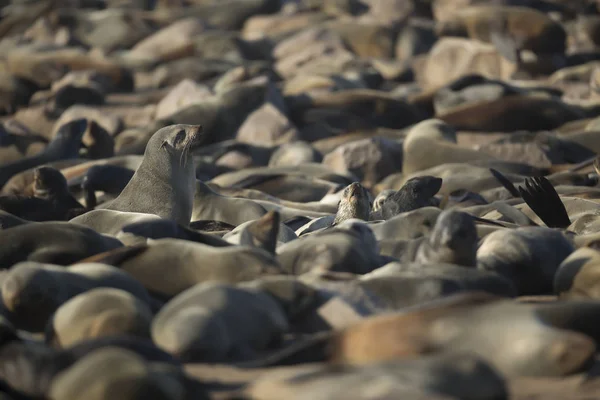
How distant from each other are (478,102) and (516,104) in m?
0.46

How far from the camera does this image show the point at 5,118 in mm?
18578

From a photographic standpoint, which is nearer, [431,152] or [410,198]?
[410,198]

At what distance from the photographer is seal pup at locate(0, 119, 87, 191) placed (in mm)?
12469

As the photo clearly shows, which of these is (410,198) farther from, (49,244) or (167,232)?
(49,244)

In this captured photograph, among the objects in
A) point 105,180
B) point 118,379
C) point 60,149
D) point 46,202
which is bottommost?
point 60,149

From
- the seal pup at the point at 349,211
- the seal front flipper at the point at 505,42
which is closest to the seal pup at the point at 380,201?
the seal pup at the point at 349,211

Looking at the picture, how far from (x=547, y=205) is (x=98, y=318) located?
12.6 feet

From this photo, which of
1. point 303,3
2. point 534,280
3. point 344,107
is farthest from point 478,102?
point 303,3

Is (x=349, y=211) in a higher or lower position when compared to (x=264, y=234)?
lower

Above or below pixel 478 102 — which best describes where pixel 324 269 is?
above

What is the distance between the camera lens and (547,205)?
684 cm

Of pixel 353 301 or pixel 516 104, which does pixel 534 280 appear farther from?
pixel 516 104

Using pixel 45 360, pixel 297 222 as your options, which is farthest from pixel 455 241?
pixel 297 222

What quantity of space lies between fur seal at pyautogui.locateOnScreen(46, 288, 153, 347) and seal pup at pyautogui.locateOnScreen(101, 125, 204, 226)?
397cm
